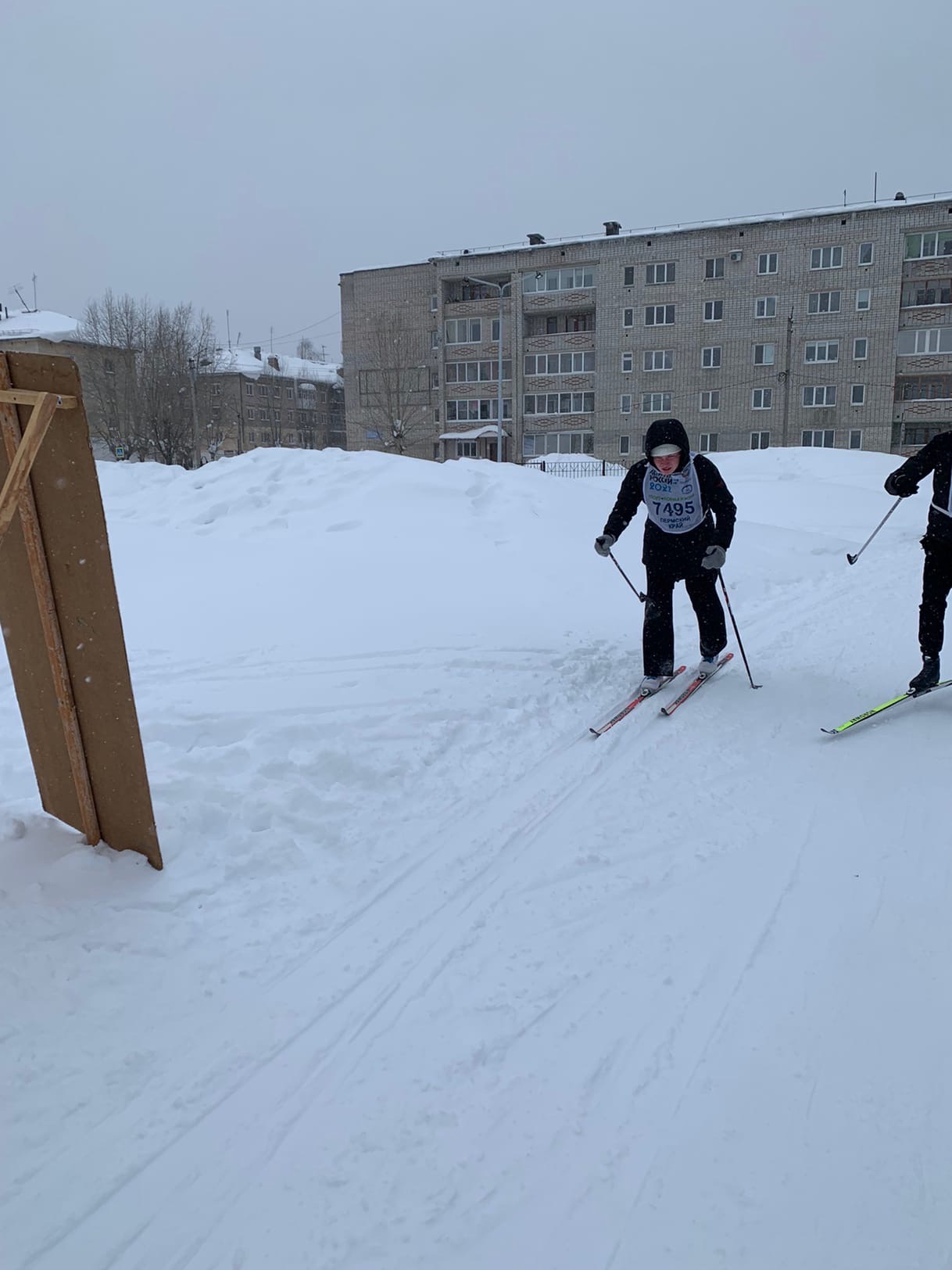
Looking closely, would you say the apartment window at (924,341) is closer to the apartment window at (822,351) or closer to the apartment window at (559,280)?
the apartment window at (822,351)

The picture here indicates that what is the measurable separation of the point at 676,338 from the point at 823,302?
7625mm

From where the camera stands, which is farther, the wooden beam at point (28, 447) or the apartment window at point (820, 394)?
the apartment window at point (820, 394)

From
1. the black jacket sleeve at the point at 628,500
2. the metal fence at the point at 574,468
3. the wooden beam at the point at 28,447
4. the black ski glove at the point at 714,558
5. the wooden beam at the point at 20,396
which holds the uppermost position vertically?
the wooden beam at the point at 20,396

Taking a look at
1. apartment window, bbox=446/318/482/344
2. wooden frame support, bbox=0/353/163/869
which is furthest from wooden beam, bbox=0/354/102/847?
apartment window, bbox=446/318/482/344

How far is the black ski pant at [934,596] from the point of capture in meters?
5.31

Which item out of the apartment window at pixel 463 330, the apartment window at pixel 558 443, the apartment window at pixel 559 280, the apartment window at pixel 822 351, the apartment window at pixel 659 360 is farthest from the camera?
the apartment window at pixel 463 330

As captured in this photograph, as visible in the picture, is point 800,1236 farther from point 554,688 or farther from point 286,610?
point 286,610

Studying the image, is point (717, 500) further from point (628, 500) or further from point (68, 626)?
point (68, 626)

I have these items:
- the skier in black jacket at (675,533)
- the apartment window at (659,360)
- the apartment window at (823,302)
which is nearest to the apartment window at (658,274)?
the apartment window at (659,360)

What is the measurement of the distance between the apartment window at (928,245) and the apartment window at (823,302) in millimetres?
3693

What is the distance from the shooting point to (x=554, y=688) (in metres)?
5.66

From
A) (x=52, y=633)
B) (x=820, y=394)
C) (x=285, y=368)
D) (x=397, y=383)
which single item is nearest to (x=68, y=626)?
(x=52, y=633)

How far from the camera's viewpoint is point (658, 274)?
1838 inches

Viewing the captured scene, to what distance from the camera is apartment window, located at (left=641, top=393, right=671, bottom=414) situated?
4772 cm
